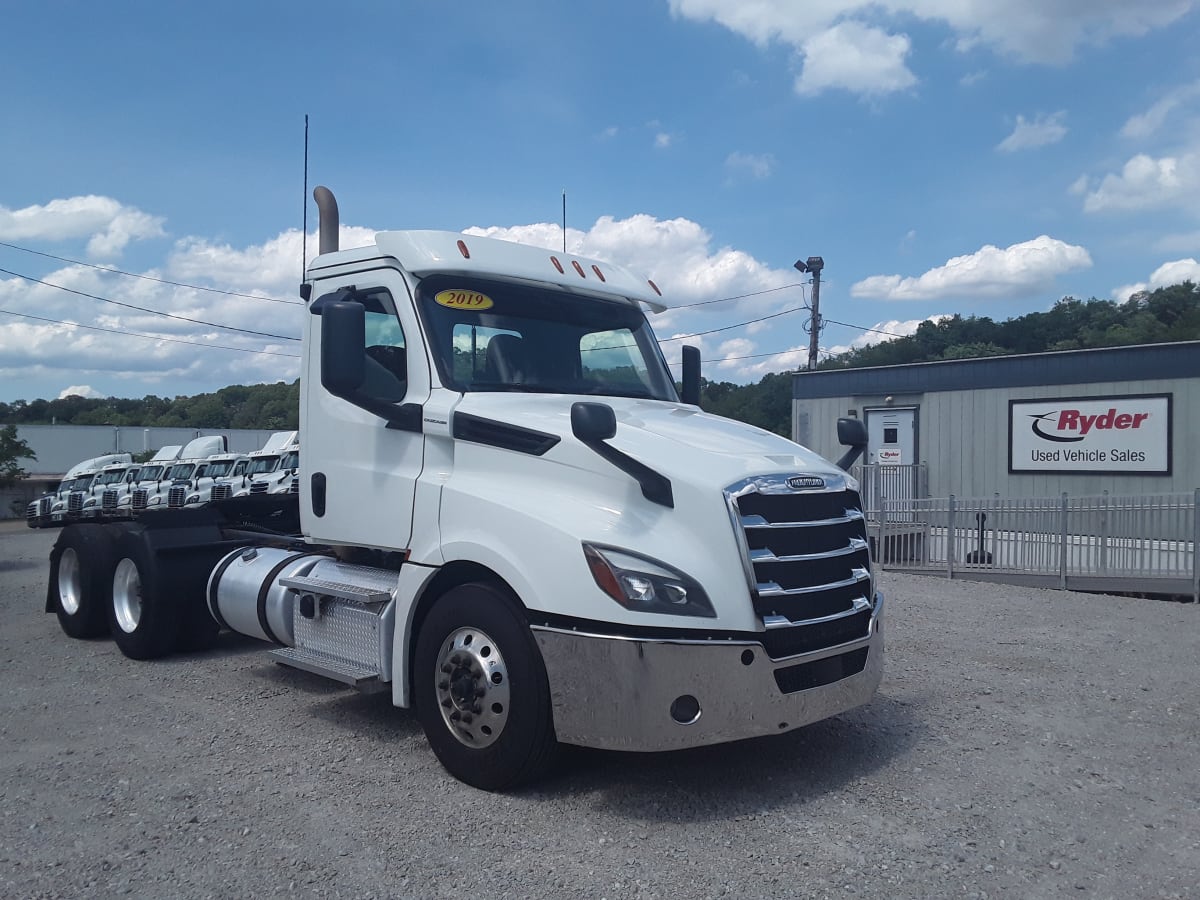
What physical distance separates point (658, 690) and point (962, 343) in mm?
56435

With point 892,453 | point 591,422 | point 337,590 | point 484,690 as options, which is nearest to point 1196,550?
point 892,453

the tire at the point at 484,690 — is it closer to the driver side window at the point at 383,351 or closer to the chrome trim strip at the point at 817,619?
the chrome trim strip at the point at 817,619

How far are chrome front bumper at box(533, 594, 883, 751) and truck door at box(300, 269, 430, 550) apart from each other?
1520 mm

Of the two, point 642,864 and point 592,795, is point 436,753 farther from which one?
point 642,864

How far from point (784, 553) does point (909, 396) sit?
17.8m

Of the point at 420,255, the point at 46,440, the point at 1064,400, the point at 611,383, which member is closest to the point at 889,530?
the point at 1064,400

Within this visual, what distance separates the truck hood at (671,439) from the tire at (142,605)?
13.4ft

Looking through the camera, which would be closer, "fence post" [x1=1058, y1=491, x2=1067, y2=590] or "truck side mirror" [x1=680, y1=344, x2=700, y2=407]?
"truck side mirror" [x1=680, y1=344, x2=700, y2=407]

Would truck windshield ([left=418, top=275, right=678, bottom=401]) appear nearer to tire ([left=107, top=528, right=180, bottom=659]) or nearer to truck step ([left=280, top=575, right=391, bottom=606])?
truck step ([left=280, top=575, right=391, bottom=606])

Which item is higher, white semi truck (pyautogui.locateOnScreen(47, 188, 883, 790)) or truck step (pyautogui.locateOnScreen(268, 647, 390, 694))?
white semi truck (pyautogui.locateOnScreen(47, 188, 883, 790))

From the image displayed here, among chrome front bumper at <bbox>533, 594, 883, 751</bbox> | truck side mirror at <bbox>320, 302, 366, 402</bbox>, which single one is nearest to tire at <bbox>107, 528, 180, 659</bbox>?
truck side mirror at <bbox>320, 302, 366, 402</bbox>

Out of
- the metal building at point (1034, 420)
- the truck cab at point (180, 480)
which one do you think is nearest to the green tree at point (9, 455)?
the truck cab at point (180, 480)

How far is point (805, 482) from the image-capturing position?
16.4ft

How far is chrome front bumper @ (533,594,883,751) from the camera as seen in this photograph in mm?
4422
